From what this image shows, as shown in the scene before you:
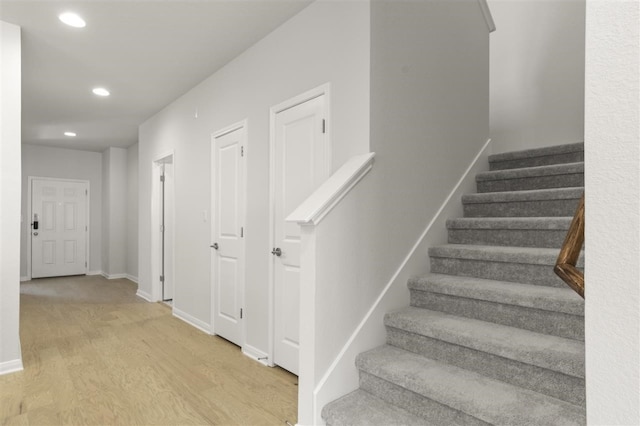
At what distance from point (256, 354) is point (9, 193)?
2.26 meters

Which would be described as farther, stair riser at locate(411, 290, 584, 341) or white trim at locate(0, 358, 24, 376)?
white trim at locate(0, 358, 24, 376)

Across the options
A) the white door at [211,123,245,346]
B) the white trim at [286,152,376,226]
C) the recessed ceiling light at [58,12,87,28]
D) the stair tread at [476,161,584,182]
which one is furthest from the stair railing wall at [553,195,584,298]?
the recessed ceiling light at [58,12,87,28]

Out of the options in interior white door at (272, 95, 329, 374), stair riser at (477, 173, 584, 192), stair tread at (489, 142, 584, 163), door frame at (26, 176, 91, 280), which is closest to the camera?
interior white door at (272, 95, 329, 374)

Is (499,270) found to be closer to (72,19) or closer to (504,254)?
(504,254)

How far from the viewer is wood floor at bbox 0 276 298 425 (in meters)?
2.23

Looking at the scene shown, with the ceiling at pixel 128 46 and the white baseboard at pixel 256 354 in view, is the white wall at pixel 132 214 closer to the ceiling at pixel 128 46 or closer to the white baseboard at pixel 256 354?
the ceiling at pixel 128 46

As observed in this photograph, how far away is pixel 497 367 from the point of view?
5.87 feet

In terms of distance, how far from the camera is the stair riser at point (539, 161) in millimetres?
3029

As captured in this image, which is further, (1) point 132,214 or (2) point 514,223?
(1) point 132,214

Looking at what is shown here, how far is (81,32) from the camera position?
3.04 meters

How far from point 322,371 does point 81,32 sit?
320 cm

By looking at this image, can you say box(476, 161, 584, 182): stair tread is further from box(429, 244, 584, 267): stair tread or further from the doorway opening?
the doorway opening
